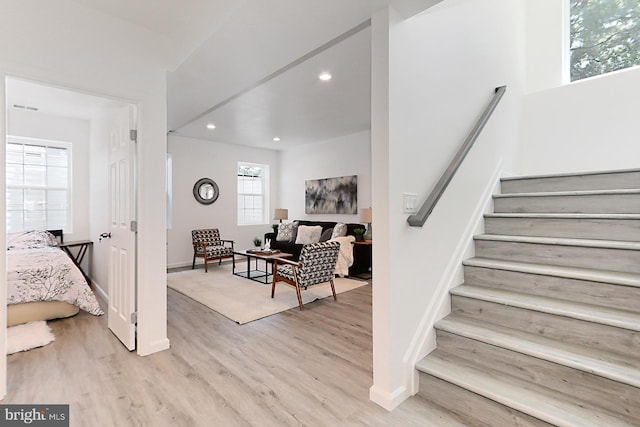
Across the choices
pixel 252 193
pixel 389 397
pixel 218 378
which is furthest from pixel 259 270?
pixel 389 397

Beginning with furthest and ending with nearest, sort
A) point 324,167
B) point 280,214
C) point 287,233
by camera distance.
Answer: point 280,214 → point 324,167 → point 287,233

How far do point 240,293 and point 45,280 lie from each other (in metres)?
2.09

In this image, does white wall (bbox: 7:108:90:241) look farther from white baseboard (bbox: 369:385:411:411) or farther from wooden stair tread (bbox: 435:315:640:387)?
wooden stair tread (bbox: 435:315:640:387)

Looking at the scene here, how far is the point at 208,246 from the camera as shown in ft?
20.0

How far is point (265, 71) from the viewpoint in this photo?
2.90 m

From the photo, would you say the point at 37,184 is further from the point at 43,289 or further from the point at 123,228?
the point at 123,228

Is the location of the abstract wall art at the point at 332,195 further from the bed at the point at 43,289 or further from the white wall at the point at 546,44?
the bed at the point at 43,289

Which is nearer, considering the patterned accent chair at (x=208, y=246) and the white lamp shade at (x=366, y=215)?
the white lamp shade at (x=366, y=215)

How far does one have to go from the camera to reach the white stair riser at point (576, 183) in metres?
2.32

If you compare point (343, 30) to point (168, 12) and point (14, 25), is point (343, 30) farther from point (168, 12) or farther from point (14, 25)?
point (14, 25)

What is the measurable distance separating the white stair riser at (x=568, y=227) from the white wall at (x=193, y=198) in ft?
18.8

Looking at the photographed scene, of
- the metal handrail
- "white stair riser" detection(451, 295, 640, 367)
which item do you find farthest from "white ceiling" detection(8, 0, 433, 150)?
"white stair riser" detection(451, 295, 640, 367)

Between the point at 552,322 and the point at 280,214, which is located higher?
the point at 280,214

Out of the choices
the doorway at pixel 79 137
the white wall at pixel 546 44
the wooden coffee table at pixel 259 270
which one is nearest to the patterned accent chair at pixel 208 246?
the wooden coffee table at pixel 259 270
